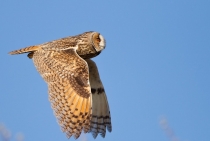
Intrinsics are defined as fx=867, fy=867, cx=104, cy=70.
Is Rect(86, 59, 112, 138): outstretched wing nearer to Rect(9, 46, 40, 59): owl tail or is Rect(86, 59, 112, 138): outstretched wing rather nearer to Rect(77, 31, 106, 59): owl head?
Rect(77, 31, 106, 59): owl head

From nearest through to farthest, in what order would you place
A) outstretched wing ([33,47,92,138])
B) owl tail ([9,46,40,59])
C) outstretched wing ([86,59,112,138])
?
outstretched wing ([33,47,92,138]) → owl tail ([9,46,40,59]) → outstretched wing ([86,59,112,138])

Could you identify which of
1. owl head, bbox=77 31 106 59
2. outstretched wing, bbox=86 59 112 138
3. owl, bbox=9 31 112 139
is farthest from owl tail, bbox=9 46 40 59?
outstretched wing, bbox=86 59 112 138

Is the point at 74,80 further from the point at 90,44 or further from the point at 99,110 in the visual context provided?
the point at 99,110

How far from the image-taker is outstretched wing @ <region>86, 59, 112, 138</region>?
15792 millimetres

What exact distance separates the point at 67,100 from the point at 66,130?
48 centimetres

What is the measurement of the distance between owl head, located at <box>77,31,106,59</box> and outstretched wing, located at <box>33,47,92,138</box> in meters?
1.03

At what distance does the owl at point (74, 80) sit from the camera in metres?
13.7

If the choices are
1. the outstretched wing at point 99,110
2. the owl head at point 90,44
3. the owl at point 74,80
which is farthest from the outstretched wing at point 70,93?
the outstretched wing at point 99,110

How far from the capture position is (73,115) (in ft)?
45.2

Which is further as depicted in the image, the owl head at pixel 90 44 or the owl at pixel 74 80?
the owl head at pixel 90 44

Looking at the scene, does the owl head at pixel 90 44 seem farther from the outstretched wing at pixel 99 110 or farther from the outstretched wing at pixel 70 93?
the outstretched wing at pixel 70 93

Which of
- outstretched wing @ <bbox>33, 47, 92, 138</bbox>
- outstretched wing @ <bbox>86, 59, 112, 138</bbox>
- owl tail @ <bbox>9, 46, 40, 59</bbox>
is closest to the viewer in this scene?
outstretched wing @ <bbox>33, 47, 92, 138</bbox>

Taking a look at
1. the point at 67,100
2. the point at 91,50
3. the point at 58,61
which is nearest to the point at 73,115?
the point at 67,100

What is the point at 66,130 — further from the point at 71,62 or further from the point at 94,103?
the point at 94,103
